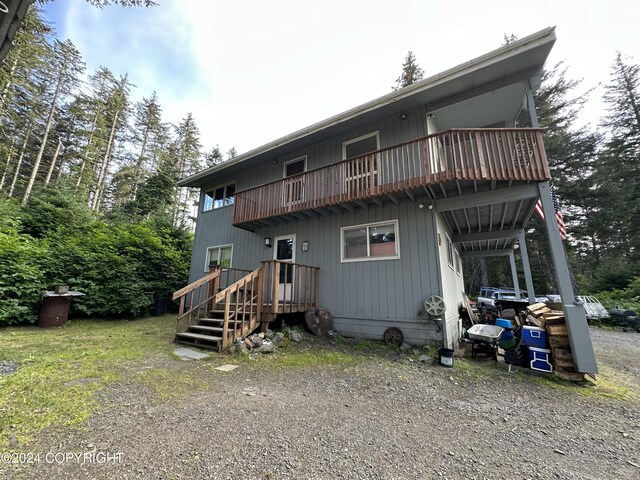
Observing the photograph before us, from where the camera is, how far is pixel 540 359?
4.68 metres

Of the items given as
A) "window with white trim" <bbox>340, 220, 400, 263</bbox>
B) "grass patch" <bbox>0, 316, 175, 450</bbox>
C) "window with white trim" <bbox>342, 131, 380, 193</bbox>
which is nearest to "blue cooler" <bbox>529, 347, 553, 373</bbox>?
"window with white trim" <bbox>340, 220, 400, 263</bbox>

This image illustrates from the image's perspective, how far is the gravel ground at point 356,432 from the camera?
6.51ft

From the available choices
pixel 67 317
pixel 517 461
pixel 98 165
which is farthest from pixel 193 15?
pixel 98 165

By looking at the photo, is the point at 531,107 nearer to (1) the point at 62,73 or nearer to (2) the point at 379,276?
(2) the point at 379,276

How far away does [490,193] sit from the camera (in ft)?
18.5

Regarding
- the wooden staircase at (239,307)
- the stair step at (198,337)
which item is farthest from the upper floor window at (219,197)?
the stair step at (198,337)

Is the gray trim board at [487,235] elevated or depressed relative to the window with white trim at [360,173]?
depressed

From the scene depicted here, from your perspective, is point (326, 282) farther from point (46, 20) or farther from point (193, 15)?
point (46, 20)

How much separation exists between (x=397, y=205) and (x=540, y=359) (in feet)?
13.9

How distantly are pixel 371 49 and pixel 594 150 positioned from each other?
1967cm

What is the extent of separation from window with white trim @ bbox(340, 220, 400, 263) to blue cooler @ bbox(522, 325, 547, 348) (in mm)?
A: 2909

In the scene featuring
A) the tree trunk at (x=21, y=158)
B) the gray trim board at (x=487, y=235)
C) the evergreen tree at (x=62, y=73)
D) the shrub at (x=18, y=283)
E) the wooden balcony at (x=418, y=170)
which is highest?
the evergreen tree at (x=62, y=73)

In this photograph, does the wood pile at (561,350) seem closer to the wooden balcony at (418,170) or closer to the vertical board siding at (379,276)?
the vertical board siding at (379,276)

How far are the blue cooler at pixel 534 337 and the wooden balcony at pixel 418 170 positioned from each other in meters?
2.99
